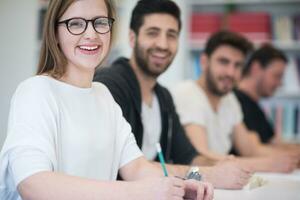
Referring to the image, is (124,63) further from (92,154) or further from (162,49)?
(92,154)

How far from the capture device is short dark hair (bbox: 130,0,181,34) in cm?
163

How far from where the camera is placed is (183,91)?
2.28 metres

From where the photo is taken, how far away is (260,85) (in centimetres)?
336

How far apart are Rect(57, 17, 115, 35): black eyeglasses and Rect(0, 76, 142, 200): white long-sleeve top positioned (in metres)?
0.11

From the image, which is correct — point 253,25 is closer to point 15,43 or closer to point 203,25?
point 203,25

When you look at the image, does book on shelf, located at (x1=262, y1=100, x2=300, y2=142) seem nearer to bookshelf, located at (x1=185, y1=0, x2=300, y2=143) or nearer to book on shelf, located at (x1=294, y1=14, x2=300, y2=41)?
bookshelf, located at (x1=185, y1=0, x2=300, y2=143)

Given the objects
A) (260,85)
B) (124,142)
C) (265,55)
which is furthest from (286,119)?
(124,142)

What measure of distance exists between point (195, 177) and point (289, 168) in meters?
0.98

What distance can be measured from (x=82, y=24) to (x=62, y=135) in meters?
0.23

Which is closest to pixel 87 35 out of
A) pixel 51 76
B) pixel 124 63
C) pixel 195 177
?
pixel 51 76

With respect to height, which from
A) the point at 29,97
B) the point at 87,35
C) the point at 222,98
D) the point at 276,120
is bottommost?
the point at 276,120

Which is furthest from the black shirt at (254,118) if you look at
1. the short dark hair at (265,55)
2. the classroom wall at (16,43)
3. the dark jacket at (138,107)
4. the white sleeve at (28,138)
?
the white sleeve at (28,138)

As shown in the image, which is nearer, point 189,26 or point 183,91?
point 183,91

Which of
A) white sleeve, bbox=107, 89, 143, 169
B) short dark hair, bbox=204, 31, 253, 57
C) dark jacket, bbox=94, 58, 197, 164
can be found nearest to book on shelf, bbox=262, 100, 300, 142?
short dark hair, bbox=204, 31, 253, 57
